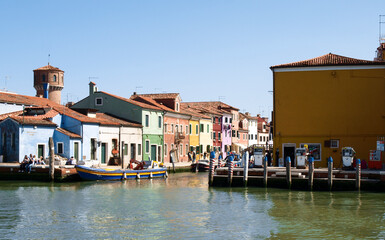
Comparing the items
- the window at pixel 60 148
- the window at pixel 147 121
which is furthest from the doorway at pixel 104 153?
the window at pixel 147 121

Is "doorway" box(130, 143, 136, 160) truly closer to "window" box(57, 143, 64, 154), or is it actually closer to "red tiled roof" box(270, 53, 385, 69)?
"window" box(57, 143, 64, 154)

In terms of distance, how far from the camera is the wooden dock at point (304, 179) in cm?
2752

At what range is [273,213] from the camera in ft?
69.8

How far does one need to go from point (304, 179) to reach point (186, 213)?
9519mm

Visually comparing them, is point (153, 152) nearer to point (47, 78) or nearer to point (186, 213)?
point (47, 78)

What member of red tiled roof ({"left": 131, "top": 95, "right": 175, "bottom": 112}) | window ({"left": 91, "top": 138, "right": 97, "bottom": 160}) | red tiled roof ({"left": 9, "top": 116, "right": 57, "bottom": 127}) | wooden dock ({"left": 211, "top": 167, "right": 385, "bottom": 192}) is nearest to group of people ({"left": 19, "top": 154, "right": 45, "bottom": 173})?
red tiled roof ({"left": 9, "top": 116, "right": 57, "bottom": 127})

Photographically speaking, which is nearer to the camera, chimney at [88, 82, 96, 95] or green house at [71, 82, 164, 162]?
green house at [71, 82, 164, 162]

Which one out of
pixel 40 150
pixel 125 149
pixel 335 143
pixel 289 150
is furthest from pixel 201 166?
pixel 335 143

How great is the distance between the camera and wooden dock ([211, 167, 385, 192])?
90.3ft

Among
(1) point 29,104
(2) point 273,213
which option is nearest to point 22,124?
(1) point 29,104

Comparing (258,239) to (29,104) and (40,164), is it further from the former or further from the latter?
(29,104)

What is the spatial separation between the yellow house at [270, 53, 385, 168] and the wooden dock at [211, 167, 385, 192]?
16.4ft

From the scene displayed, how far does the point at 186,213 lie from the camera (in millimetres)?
21375

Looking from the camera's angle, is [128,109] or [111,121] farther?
[128,109]
